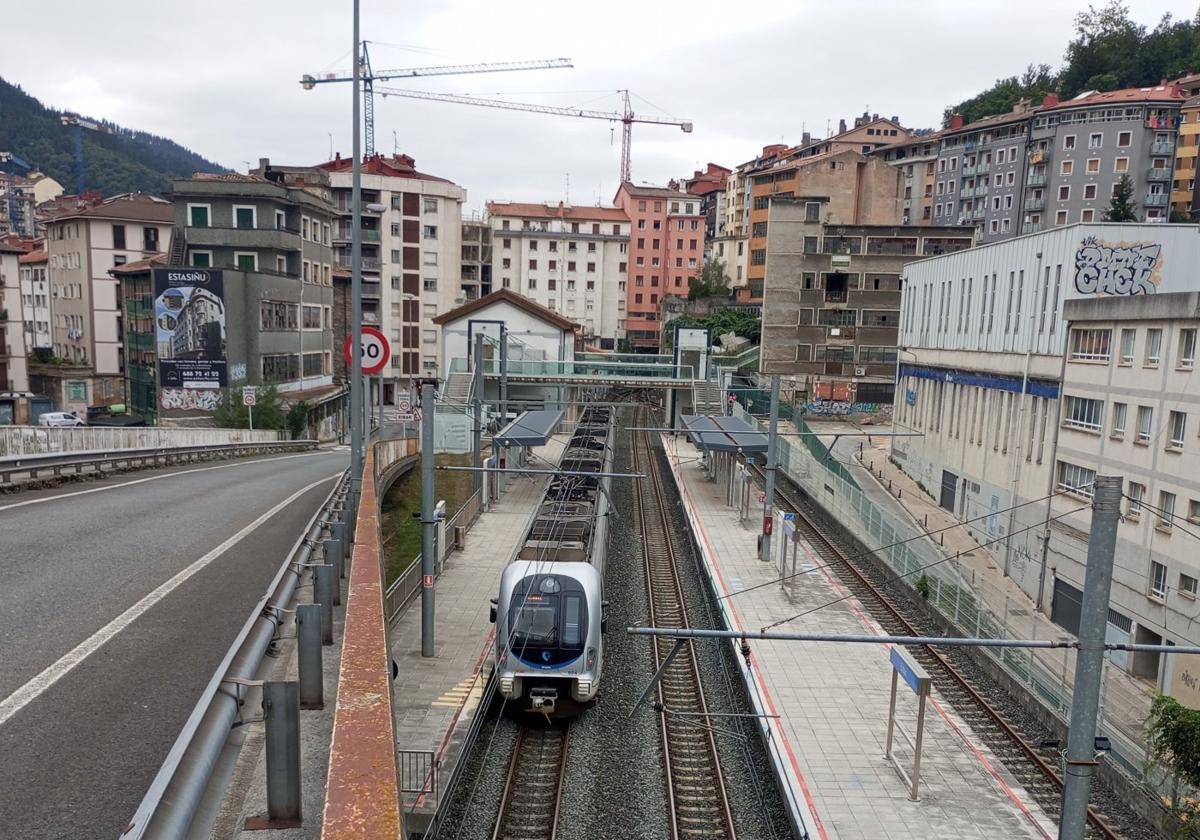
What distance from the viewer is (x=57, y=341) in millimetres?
63938

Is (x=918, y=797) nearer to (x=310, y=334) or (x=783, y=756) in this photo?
(x=783, y=756)

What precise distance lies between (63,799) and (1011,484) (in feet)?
88.0

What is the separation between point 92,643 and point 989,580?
22707mm

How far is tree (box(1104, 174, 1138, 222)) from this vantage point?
164 ft

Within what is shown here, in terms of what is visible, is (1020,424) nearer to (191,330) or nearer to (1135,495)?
(1135,495)

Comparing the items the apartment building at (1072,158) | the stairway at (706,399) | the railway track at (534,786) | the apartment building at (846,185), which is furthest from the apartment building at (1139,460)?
the apartment building at (846,185)

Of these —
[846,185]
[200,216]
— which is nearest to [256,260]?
[200,216]

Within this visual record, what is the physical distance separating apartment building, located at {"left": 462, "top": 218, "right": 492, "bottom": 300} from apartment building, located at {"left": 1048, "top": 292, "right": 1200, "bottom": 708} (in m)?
61.3

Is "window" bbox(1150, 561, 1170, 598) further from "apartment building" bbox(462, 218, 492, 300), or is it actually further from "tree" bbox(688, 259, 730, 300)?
"apartment building" bbox(462, 218, 492, 300)

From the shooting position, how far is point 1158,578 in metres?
19.3

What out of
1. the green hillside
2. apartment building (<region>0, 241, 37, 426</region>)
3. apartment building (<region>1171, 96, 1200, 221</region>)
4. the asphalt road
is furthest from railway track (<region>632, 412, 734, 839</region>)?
the green hillside

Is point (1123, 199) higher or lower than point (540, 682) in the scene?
higher

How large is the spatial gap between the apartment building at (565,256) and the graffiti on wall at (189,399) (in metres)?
39.6

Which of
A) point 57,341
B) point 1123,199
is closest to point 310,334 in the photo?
point 57,341
